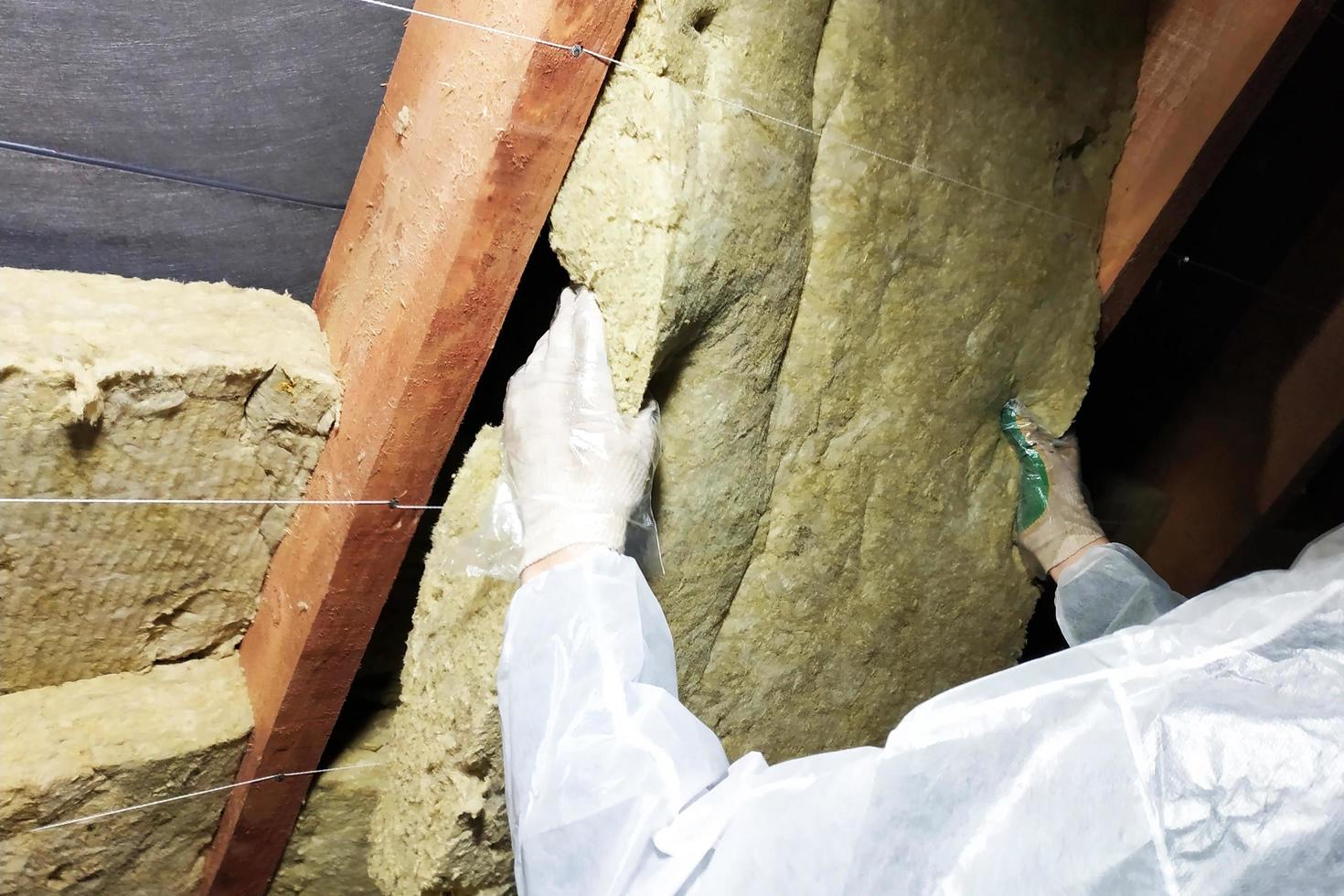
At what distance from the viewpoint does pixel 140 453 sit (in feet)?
3.40

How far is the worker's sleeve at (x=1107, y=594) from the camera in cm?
150

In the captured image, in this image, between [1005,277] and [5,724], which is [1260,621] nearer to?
[1005,277]

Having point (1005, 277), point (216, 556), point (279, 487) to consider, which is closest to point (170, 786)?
point (216, 556)

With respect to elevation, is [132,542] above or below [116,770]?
above

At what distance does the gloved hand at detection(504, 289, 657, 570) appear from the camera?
101 cm

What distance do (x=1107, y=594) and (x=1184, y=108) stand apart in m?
0.83

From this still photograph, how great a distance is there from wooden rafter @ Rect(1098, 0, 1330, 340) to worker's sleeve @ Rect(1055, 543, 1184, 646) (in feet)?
1.44

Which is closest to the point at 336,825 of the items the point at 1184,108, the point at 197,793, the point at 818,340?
the point at 197,793

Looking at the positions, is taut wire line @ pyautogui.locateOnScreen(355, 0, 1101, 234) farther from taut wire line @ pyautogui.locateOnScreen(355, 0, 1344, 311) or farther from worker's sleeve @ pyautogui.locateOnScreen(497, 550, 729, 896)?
worker's sleeve @ pyautogui.locateOnScreen(497, 550, 729, 896)

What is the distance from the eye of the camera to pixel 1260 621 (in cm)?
81

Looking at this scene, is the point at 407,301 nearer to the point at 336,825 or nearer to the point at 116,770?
the point at 116,770

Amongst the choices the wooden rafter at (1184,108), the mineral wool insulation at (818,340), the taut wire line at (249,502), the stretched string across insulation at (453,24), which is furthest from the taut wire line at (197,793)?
the wooden rafter at (1184,108)

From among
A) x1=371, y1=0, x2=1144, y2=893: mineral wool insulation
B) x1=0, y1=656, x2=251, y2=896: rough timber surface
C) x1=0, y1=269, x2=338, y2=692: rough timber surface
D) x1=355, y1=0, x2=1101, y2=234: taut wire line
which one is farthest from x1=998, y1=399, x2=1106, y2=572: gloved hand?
x1=0, y1=656, x2=251, y2=896: rough timber surface

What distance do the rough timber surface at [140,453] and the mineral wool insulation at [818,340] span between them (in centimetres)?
25
